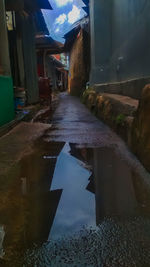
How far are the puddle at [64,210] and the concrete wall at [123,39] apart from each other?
314 cm

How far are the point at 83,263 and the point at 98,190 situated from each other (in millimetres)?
1116

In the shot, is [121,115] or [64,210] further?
[121,115]

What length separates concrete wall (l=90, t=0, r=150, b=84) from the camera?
5.02 meters

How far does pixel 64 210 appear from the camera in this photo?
209 centimetres

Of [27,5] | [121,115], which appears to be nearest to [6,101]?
[121,115]

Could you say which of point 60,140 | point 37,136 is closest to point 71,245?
point 60,140

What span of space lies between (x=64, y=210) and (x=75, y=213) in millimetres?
122

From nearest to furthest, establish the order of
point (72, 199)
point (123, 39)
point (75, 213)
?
point (75, 213) < point (72, 199) < point (123, 39)

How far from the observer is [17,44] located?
28.7 ft

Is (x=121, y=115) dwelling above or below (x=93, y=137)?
above

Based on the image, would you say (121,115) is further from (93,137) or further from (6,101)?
(6,101)

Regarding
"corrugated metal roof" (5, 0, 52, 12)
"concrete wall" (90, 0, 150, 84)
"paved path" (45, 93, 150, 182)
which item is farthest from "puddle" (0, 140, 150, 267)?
"corrugated metal roof" (5, 0, 52, 12)

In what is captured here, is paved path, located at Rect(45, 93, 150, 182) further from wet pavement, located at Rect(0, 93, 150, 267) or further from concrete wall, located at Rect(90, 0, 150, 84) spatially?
concrete wall, located at Rect(90, 0, 150, 84)

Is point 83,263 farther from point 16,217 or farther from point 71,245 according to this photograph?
point 16,217
